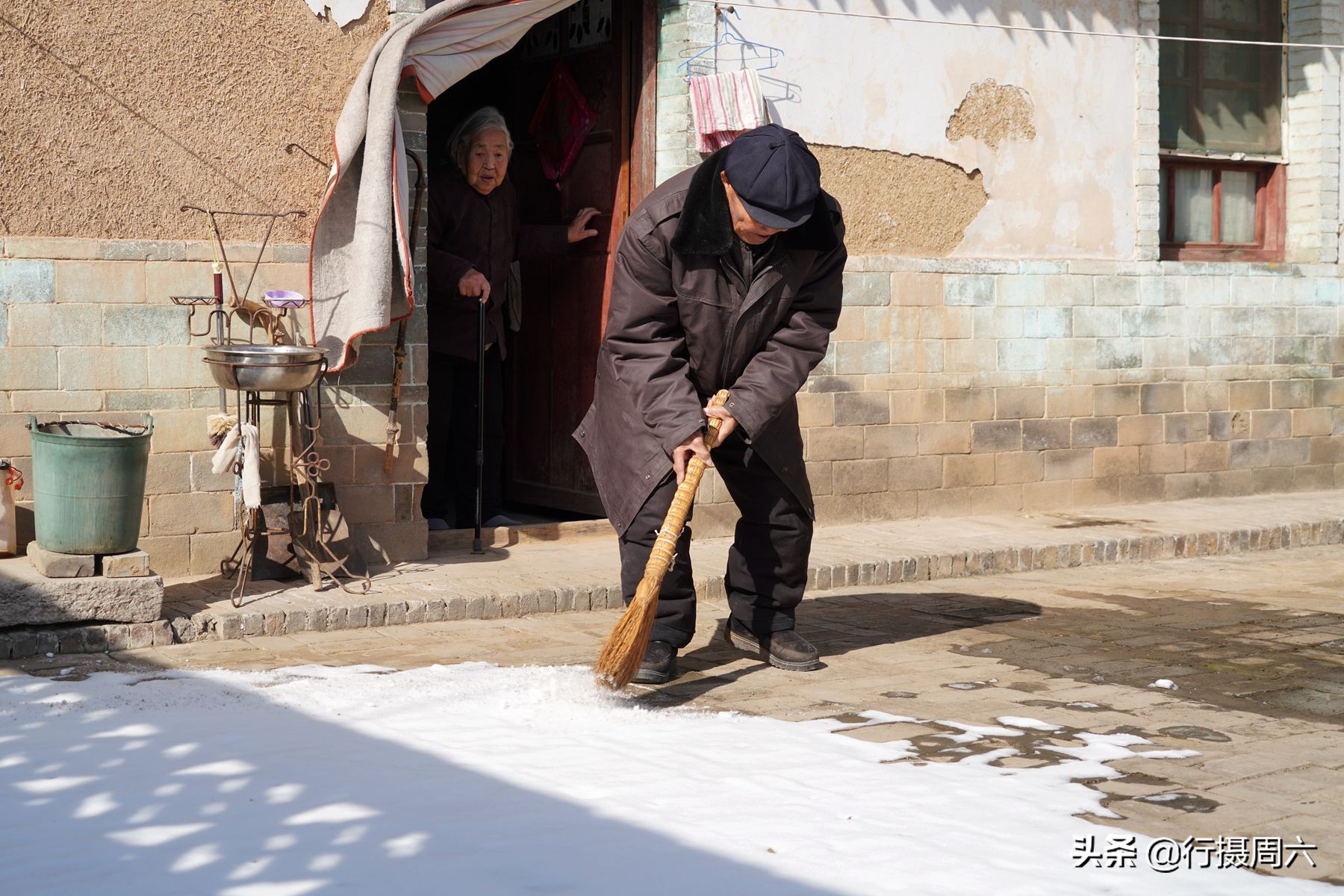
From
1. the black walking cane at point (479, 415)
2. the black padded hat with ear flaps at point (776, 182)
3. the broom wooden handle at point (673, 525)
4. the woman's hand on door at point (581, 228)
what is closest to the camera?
the black padded hat with ear flaps at point (776, 182)

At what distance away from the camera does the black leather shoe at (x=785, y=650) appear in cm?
584

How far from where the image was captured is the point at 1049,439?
33.0 ft

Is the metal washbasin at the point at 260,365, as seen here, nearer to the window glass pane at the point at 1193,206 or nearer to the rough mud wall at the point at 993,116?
the rough mud wall at the point at 993,116

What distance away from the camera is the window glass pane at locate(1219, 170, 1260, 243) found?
11305mm

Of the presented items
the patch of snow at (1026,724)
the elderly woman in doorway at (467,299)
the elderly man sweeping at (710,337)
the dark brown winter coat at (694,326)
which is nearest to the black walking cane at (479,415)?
the elderly woman in doorway at (467,299)

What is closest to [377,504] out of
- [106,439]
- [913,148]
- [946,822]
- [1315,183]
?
[106,439]

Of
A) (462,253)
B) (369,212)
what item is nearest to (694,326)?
(369,212)

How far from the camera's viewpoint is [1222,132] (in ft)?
36.8

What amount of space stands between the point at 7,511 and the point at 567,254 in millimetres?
3834

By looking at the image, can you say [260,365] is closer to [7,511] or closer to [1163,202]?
[7,511]

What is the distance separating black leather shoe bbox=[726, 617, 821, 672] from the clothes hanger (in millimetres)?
3783

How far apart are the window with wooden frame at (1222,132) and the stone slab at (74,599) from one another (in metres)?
Answer: 7.47

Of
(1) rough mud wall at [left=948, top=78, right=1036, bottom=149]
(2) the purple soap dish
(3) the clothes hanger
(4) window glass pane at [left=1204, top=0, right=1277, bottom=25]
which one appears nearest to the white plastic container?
(2) the purple soap dish

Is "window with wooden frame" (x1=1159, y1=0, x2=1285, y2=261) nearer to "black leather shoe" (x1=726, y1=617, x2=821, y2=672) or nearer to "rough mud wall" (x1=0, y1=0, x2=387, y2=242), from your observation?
"rough mud wall" (x1=0, y1=0, x2=387, y2=242)
